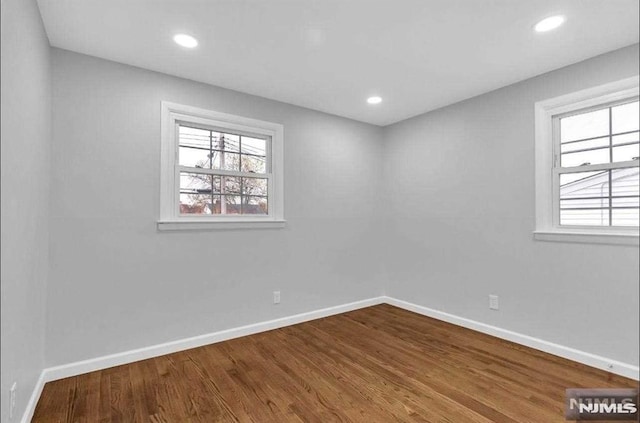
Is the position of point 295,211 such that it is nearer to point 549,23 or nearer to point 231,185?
point 231,185

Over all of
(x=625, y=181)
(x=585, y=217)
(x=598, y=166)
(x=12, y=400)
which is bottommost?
(x=12, y=400)

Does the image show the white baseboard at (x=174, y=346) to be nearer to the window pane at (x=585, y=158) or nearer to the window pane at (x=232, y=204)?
the window pane at (x=232, y=204)

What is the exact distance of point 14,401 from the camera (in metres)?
1.44

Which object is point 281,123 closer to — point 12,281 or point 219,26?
point 219,26

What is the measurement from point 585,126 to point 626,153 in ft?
1.24

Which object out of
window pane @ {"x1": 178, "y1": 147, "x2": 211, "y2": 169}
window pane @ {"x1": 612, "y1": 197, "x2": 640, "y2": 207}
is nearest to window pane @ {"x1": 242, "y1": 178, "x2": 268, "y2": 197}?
window pane @ {"x1": 178, "y1": 147, "x2": 211, "y2": 169}

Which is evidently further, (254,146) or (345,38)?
(254,146)

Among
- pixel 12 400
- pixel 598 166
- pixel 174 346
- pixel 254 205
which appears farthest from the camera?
pixel 254 205

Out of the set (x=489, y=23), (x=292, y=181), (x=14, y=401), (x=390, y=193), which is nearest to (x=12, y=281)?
(x=14, y=401)

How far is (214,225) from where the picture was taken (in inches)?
109

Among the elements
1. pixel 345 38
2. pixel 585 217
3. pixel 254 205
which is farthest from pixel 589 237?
pixel 254 205

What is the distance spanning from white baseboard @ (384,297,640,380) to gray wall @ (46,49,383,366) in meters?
1.32

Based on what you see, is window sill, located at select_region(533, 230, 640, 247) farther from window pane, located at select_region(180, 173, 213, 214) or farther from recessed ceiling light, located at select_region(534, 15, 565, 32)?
window pane, located at select_region(180, 173, 213, 214)

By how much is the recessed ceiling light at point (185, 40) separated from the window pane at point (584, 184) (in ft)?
9.50
